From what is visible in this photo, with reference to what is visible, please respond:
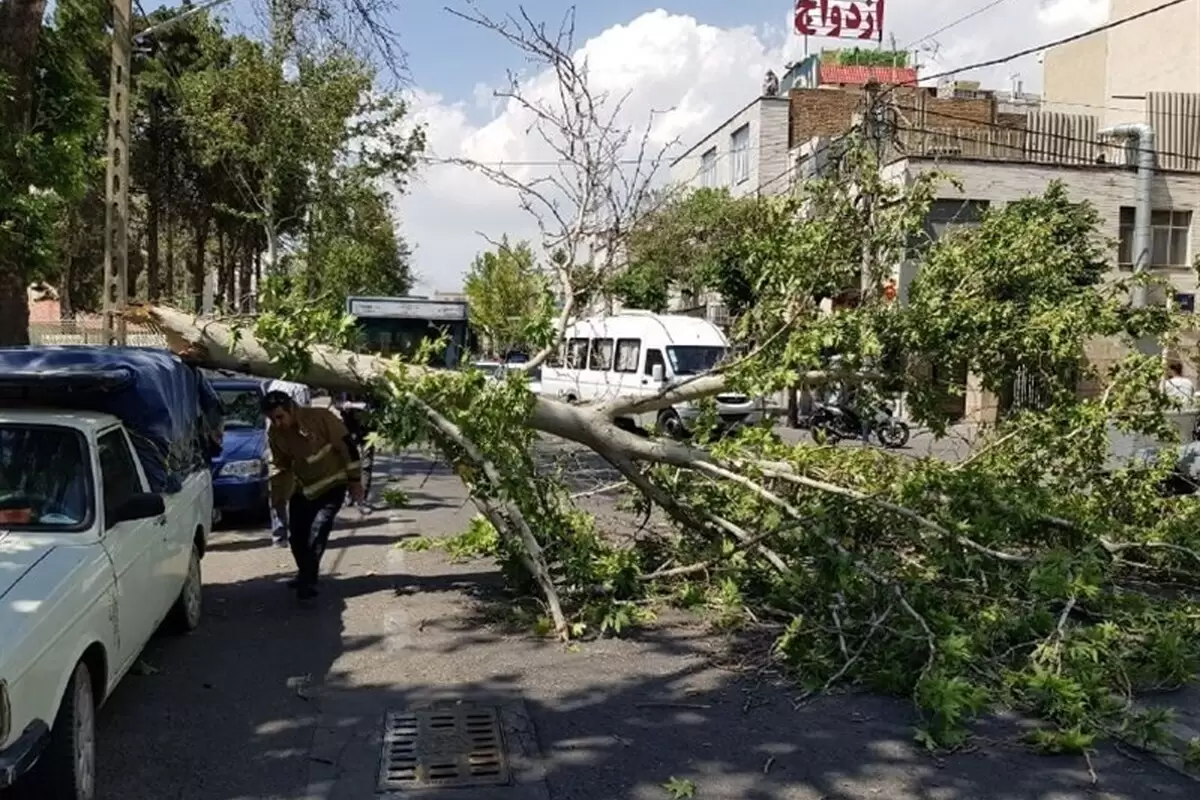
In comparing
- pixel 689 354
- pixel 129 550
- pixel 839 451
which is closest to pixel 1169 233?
pixel 689 354

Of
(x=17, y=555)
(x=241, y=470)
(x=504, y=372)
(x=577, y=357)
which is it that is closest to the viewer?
(x=17, y=555)

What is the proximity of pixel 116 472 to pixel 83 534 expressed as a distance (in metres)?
0.74

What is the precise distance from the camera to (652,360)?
22641mm

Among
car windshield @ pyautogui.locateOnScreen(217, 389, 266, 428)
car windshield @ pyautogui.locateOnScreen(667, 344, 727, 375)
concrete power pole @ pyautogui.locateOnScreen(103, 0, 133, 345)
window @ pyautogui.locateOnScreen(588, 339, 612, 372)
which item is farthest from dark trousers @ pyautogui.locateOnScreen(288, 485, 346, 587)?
window @ pyautogui.locateOnScreen(588, 339, 612, 372)

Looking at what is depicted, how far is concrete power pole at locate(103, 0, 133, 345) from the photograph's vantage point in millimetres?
13781

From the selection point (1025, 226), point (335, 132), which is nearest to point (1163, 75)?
point (335, 132)

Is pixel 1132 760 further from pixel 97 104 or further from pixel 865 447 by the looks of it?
pixel 97 104

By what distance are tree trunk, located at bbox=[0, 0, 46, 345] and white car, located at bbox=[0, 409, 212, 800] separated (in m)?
5.14

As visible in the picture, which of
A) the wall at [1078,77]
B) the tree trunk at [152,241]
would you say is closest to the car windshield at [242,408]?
the tree trunk at [152,241]

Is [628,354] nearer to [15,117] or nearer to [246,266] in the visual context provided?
[15,117]

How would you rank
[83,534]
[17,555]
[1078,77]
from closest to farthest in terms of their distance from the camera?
[17,555] → [83,534] → [1078,77]

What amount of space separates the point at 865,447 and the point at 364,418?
374 cm

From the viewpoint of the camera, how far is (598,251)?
8828 millimetres

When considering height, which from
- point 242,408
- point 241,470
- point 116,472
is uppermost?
point 116,472
